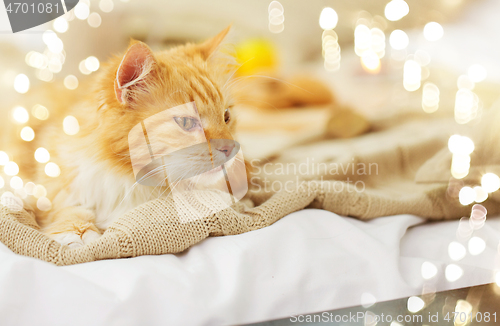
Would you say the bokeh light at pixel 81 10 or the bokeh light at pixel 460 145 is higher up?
the bokeh light at pixel 81 10

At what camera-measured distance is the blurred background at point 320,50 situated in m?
0.92

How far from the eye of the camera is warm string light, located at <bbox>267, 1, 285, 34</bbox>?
107cm

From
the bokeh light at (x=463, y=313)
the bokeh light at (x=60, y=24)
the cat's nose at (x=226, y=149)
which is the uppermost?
the bokeh light at (x=60, y=24)

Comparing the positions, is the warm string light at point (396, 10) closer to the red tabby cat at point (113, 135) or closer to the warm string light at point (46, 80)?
the red tabby cat at point (113, 135)

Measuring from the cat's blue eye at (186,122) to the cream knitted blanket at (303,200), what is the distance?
153 mm

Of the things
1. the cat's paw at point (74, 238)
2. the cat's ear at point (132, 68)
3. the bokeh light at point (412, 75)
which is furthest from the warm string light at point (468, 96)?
the cat's paw at point (74, 238)

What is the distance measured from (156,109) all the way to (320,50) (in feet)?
2.50

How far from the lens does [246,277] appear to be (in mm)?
557

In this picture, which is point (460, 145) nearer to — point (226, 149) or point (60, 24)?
point (226, 149)

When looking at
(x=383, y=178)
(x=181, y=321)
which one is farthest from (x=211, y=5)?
(x=181, y=321)

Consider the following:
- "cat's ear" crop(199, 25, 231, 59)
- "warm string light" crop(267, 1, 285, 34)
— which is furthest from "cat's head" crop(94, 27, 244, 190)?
"warm string light" crop(267, 1, 285, 34)

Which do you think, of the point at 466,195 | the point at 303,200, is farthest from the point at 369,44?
the point at 303,200

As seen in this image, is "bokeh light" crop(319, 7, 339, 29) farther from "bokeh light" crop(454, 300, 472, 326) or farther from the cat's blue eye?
"bokeh light" crop(454, 300, 472, 326)

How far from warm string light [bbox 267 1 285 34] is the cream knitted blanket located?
0.42m
